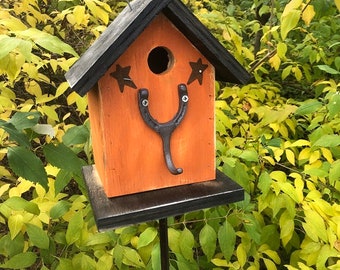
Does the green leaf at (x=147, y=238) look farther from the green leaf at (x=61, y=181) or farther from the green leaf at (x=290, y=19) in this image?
the green leaf at (x=290, y=19)

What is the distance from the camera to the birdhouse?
1011 mm

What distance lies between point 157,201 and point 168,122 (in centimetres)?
23

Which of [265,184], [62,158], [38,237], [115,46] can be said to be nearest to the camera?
[115,46]

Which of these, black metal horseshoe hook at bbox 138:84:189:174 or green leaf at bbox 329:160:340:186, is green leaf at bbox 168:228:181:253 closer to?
black metal horseshoe hook at bbox 138:84:189:174

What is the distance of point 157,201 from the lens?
3.40 feet

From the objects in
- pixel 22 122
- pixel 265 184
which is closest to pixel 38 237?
pixel 22 122

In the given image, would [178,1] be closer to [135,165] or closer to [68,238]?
[135,165]

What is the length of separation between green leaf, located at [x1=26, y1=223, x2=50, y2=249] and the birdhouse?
439 millimetres

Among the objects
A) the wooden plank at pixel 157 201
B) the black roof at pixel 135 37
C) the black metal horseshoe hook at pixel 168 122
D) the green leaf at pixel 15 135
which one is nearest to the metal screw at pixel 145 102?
the black metal horseshoe hook at pixel 168 122

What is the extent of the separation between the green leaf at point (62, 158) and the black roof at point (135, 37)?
30cm

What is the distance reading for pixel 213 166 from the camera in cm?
119

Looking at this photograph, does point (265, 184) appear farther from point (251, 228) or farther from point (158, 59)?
point (158, 59)

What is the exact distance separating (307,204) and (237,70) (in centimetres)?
71

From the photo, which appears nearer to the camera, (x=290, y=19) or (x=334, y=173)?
(x=334, y=173)
